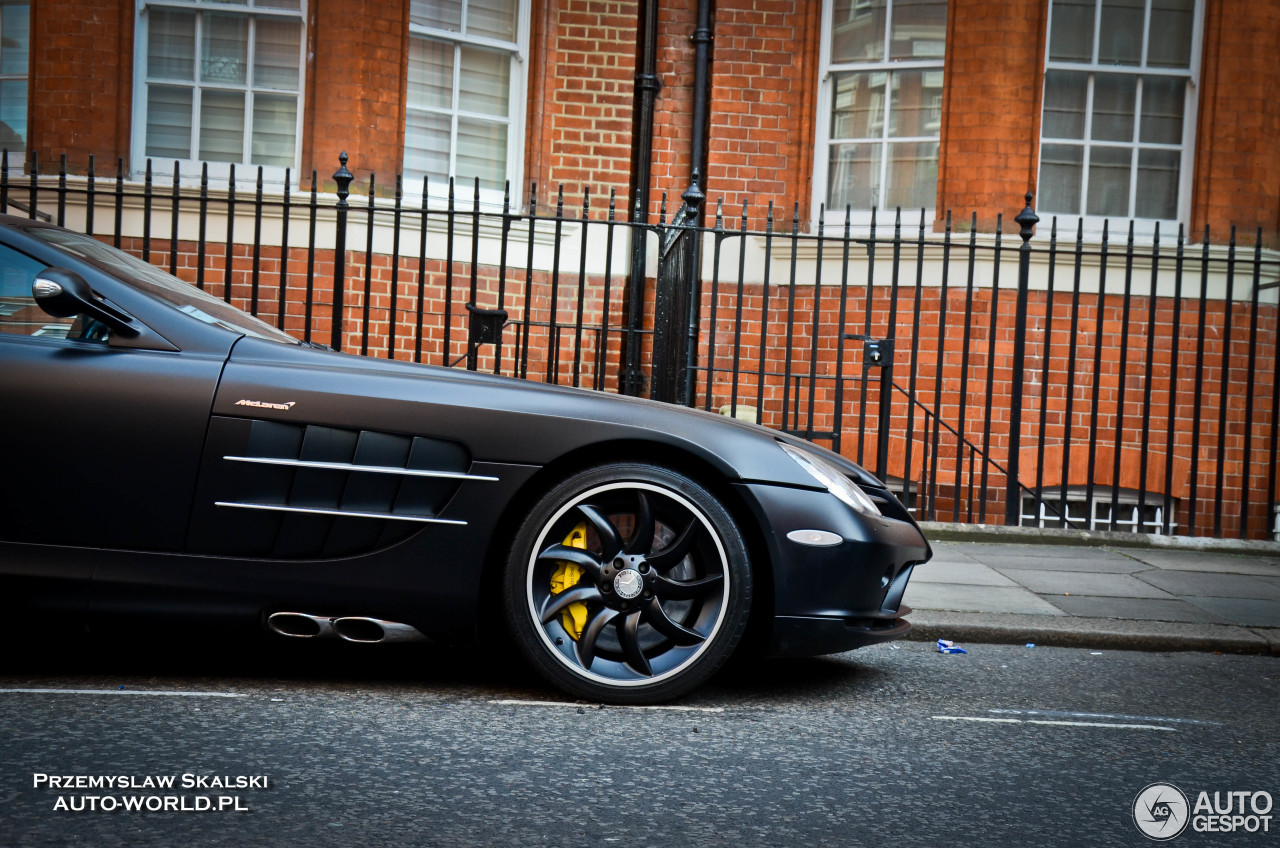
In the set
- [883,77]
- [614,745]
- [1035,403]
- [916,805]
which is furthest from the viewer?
[883,77]

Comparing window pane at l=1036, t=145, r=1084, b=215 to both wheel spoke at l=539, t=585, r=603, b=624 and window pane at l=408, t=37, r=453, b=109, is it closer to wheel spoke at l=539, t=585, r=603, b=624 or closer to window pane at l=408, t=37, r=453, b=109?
window pane at l=408, t=37, r=453, b=109

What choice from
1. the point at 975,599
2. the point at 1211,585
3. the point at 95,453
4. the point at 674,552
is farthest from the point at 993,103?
the point at 95,453

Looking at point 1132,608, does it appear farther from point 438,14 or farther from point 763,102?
point 438,14

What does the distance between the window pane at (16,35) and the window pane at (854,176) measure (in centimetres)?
652

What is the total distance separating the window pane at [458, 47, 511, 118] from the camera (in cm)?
1020

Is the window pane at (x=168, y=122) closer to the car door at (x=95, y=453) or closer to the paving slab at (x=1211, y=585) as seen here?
the car door at (x=95, y=453)

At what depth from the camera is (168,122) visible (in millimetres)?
9547

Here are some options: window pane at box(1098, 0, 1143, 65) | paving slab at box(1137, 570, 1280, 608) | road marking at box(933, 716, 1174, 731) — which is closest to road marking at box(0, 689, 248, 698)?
road marking at box(933, 716, 1174, 731)

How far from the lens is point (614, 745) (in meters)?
3.30

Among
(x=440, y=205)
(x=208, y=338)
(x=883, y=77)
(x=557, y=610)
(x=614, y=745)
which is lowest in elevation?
(x=614, y=745)

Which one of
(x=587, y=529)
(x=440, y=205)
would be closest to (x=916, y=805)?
(x=587, y=529)

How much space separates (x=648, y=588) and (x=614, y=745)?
0.51 m

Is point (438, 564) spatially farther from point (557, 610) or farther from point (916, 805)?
point (916, 805)

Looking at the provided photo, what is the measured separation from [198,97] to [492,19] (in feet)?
8.05
